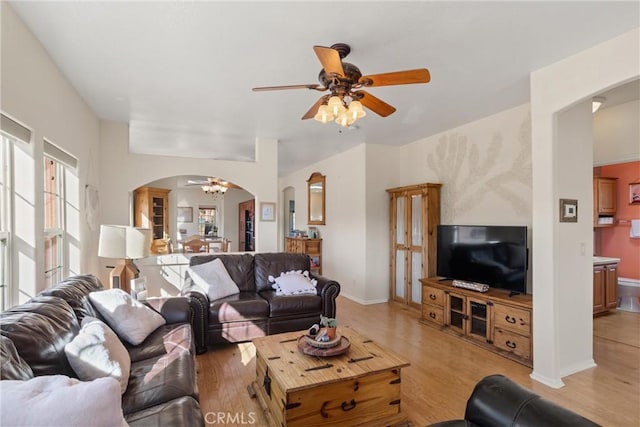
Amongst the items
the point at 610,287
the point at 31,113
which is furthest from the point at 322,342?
the point at 610,287

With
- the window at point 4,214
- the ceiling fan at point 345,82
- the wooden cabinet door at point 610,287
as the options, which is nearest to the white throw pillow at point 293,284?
the ceiling fan at point 345,82

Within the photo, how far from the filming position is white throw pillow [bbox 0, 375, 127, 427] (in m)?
0.85

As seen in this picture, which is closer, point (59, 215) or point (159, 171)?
point (59, 215)

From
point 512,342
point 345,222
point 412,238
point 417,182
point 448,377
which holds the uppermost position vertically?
point 417,182

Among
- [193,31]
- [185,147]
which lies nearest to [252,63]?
[193,31]

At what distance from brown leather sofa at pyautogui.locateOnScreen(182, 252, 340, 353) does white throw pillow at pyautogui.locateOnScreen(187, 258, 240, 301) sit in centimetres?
7

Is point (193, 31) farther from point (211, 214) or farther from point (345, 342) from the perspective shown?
point (211, 214)

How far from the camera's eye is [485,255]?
11.9ft

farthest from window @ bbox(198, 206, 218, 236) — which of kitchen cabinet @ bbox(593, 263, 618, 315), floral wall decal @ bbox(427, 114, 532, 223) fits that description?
kitchen cabinet @ bbox(593, 263, 618, 315)

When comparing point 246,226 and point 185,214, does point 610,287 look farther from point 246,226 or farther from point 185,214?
point 185,214

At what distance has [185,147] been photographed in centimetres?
591

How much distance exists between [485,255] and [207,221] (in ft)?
32.8

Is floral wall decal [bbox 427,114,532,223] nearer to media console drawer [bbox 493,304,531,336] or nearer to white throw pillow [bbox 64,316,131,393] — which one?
media console drawer [bbox 493,304,531,336]

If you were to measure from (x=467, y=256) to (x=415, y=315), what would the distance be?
1287 millimetres
